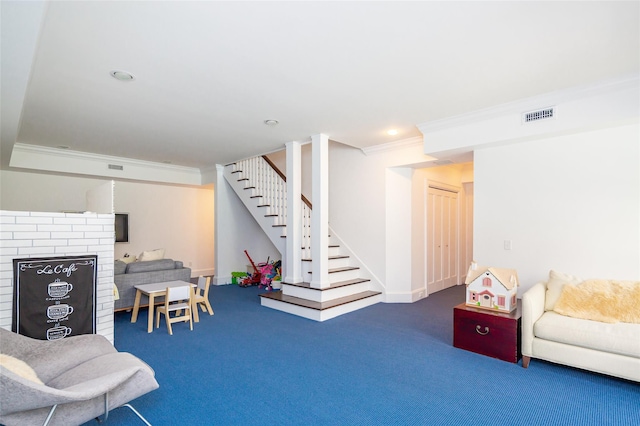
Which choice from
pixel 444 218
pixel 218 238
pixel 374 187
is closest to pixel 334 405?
pixel 374 187

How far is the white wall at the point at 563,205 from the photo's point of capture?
3416 millimetres

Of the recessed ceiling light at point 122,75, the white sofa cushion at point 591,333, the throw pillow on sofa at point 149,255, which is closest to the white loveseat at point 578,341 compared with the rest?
the white sofa cushion at point 591,333

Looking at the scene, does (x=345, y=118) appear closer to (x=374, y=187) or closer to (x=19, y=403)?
(x=374, y=187)

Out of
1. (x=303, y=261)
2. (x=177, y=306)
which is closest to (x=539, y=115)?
(x=303, y=261)

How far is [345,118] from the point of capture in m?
4.40

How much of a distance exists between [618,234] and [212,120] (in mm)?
4846

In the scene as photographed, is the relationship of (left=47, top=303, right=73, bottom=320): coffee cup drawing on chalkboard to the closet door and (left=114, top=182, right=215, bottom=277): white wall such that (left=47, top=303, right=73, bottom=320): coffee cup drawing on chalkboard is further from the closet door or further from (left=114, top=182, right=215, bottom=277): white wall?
the closet door

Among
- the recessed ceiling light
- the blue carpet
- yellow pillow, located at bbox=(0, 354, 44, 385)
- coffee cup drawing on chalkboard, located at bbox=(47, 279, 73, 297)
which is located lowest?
the blue carpet

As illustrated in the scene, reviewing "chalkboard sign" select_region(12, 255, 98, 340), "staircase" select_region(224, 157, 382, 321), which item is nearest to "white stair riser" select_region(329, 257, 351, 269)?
"staircase" select_region(224, 157, 382, 321)

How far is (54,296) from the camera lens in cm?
293

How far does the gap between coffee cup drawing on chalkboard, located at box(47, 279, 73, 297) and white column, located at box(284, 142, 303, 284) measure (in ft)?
10.3

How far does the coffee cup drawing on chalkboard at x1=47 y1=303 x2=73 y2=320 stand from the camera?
9.52 feet

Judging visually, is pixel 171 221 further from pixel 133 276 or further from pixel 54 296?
pixel 54 296

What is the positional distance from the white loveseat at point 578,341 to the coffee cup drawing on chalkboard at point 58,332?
162 inches
